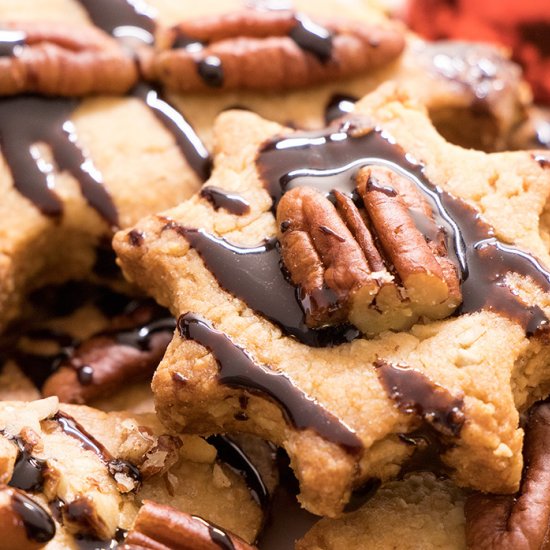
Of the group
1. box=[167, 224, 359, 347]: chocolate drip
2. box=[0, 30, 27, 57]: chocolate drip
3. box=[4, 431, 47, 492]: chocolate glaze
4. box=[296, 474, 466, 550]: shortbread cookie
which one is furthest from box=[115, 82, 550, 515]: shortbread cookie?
box=[0, 30, 27, 57]: chocolate drip

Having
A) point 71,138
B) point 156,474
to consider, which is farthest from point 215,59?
point 156,474

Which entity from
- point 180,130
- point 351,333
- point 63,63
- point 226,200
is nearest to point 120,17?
point 63,63

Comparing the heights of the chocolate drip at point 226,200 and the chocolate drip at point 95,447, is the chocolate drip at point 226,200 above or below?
above

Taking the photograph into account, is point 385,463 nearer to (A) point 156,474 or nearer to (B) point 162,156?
(A) point 156,474

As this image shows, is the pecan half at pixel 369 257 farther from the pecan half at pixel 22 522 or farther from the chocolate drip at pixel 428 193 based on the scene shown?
the pecan half at pixel 22 522

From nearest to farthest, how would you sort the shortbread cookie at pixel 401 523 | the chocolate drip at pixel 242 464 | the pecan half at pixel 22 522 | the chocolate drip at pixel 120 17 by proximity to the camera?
the pecan half at pixel 22 522 → the shortbread cookie at pixel 401 523 → the chocolate drip at pixel 242 464 → the chocolate drip at pixel 120 17

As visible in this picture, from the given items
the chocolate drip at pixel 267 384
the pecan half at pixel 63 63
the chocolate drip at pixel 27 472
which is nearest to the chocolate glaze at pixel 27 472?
the chocolate drip at pixel 27 472

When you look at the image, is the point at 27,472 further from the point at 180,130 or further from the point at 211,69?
the point at 211,69
